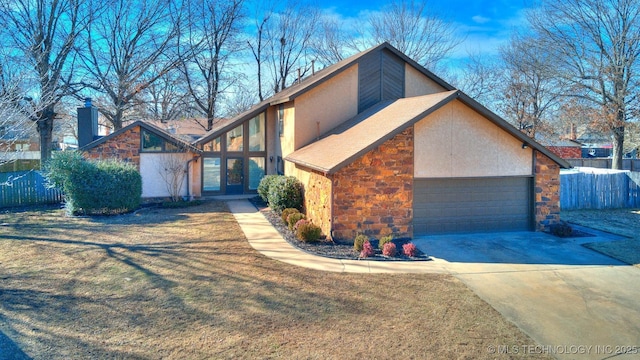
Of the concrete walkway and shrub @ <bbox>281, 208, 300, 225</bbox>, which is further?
shrub @ <bbox>281, 208, 300, 225</bbox>

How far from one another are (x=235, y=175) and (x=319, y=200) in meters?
8.82

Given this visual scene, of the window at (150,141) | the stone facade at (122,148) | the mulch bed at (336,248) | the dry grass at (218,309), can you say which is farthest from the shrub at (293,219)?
the stone facade at (122,148)

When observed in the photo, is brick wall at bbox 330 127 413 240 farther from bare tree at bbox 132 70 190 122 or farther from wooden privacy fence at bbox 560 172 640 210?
bare tree at bbox 132 70 190 122

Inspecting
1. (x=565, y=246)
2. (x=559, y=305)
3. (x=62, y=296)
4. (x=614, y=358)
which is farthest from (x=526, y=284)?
(x=62, y=296)

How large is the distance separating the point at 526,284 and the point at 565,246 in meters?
3.79

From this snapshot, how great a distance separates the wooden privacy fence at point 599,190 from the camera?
57.4 ft

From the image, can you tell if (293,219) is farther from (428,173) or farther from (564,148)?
(564,148)

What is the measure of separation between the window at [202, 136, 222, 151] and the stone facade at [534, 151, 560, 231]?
42.8 feet

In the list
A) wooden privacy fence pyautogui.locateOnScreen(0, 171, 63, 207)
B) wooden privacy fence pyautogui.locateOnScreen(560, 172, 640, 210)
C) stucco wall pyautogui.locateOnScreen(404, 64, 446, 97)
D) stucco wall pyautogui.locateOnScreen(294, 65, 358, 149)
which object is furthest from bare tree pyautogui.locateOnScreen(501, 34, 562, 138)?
wooden privacy fence pyautogui.locateOnScreen(0, 171, 63, 207)

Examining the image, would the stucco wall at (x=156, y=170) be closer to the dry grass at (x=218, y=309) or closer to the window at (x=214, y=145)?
the window at (x=214, y=145)

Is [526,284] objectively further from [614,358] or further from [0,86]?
[0,86]

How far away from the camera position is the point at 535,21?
25.8 meters

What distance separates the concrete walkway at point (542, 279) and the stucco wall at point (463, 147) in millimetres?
1887

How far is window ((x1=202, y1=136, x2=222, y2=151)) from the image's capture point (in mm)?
19250
